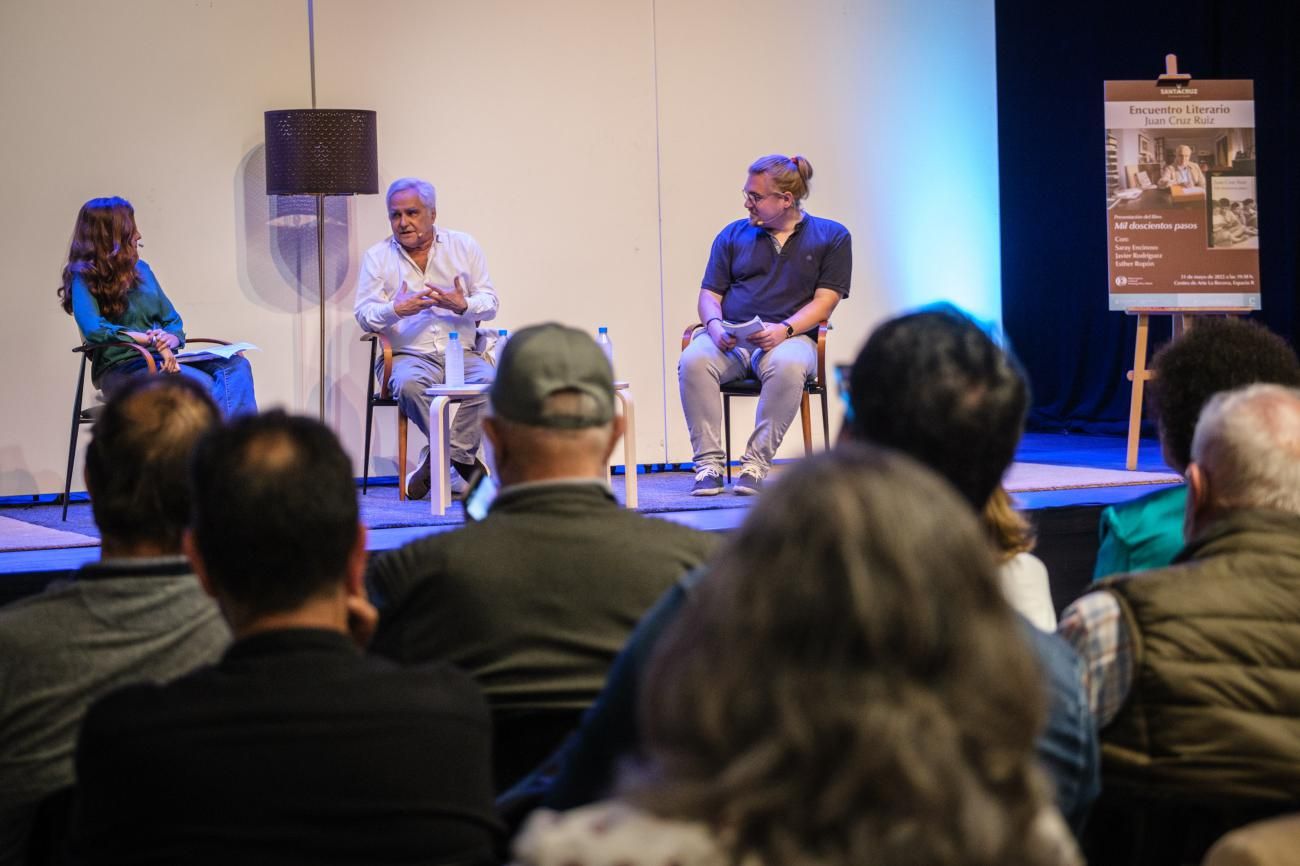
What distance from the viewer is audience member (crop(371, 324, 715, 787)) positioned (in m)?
1.68

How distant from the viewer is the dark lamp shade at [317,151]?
576 centimetres

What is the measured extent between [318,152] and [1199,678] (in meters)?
4.81

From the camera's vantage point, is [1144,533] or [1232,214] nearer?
[1144,533]

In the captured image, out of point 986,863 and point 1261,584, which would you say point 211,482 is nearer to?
point 986,863

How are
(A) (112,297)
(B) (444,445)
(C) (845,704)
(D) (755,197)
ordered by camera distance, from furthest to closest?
(D) (755,197) → (A) (112,297) → (B) (444,445) → (C) (845,704)

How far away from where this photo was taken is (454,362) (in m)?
5.28

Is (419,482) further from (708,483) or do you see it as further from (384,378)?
(708,483)

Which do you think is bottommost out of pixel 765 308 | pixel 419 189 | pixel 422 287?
pixel 765 308

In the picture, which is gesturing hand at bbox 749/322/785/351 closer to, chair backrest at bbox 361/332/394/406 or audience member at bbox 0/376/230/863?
chair backrest at bbox 361/332/394/406

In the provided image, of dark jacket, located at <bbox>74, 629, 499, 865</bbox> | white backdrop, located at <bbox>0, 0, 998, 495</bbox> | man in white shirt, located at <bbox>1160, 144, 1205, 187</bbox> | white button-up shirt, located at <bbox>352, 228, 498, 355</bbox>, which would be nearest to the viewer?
dark jacket, located at <bbox>74, 629, 499, 865</bbox>

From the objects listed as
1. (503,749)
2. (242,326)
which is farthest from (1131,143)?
(503,749)

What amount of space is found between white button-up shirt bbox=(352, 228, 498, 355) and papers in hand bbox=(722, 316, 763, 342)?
3.21 ft

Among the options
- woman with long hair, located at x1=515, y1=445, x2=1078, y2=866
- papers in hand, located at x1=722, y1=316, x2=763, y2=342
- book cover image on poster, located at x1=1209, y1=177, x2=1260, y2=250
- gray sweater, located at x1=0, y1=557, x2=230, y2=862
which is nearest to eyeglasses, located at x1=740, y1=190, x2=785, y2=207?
papers in hand, located at x1=722, y1=316, x2=763, y2=342

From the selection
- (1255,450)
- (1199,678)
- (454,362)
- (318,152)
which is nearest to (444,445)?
(454,362)
